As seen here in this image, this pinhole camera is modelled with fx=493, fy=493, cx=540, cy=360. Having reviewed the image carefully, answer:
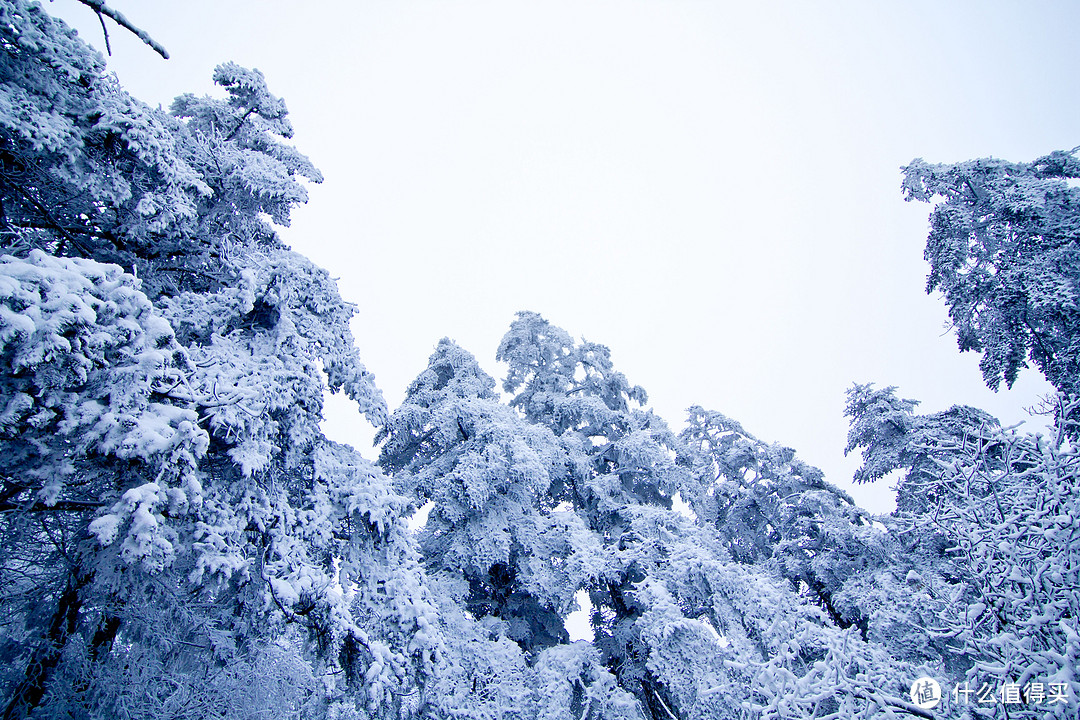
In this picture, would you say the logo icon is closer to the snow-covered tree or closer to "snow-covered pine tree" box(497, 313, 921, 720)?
"snow-covered pine tree" box(497, 313, 921, 720)

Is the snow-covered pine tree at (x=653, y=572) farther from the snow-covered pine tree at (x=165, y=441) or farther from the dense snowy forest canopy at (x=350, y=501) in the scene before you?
the snow-covered pine tree at (x=165, y=441)

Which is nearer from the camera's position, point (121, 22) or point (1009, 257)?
point (121, 22)

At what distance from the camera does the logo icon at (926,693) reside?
3.84 metres

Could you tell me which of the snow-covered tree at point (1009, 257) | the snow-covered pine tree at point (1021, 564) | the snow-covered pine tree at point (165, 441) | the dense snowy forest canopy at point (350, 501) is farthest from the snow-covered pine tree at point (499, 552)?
the snow-covered tree at point (1009, 257)

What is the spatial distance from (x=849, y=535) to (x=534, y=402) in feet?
31.2

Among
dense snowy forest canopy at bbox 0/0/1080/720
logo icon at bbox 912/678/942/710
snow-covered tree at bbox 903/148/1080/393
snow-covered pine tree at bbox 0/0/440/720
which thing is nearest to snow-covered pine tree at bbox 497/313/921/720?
dense snowy forest canopy at bbox 0/0/1080/720

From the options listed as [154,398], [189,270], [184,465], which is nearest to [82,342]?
[154,398]

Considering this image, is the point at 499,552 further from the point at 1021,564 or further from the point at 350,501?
the point at 1021,564

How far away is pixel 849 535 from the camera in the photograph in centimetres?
1321

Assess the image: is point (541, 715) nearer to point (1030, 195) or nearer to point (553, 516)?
point (553, 516)

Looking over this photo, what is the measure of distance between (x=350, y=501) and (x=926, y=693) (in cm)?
649

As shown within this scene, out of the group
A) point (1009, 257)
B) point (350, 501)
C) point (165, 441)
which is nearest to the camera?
point (165, 441)

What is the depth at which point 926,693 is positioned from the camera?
3.90 m

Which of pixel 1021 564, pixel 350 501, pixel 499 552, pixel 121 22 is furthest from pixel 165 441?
pixel 499 552
